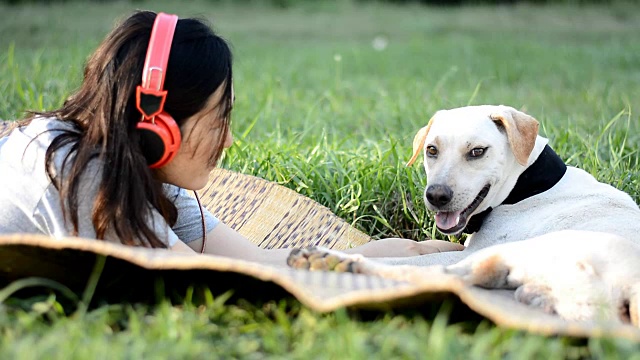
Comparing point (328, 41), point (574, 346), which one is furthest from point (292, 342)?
point (328, 41)

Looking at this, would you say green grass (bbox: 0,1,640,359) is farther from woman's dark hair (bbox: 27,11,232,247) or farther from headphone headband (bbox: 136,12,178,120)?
headphone headband (bbox: 136,12,178,120)

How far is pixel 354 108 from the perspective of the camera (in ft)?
21.8

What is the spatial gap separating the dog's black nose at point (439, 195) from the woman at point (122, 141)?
92 centimetres

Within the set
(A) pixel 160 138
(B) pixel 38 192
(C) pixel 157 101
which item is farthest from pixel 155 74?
(B) pixel 38 192

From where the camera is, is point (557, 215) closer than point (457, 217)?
Yes

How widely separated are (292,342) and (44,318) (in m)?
0.74

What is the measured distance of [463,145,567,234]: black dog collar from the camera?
355 cm

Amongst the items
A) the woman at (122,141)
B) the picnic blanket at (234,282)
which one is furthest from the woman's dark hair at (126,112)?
the picnic blanket at (234,282)

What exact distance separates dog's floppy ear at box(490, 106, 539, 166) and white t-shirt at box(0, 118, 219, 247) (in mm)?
1418

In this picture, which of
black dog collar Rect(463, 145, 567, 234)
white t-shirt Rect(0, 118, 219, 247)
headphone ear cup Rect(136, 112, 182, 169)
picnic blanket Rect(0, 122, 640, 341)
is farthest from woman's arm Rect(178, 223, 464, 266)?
picnic blanket Rect(0, 122, 640, 341)

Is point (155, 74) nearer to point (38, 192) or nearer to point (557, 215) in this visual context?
point (38, 192)

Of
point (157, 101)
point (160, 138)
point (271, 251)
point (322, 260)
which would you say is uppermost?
point (157, 101)

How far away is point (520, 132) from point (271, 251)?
1137 millimetres

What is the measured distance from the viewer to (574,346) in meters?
2.24
